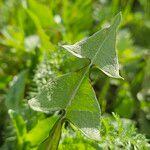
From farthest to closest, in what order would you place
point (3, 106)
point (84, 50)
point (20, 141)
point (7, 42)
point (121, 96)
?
1. point (7, 42)
2. point (121, 96)
3. point (3, 106)
4. point (20, 141)
5. point (84, 50)

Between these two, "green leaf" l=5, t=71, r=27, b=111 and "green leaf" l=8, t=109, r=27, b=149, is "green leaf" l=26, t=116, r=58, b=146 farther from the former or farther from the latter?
"green leaf" l=5, t=71, r=27, b=111

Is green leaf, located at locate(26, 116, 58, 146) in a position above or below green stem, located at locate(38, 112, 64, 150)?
above

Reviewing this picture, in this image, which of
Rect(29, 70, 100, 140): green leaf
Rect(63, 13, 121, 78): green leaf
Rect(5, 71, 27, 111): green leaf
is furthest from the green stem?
Rect(5, 71, 27, 111): green leaf

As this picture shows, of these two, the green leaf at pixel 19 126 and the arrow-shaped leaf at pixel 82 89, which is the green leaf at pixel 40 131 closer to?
the green leaf at pixel 19 126

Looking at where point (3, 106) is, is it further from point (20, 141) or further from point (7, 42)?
point (7, 42)

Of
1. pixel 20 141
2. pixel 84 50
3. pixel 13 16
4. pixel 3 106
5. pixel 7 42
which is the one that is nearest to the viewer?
pixel 84 50

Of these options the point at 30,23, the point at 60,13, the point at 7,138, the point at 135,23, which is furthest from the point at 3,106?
the point at 135,23
